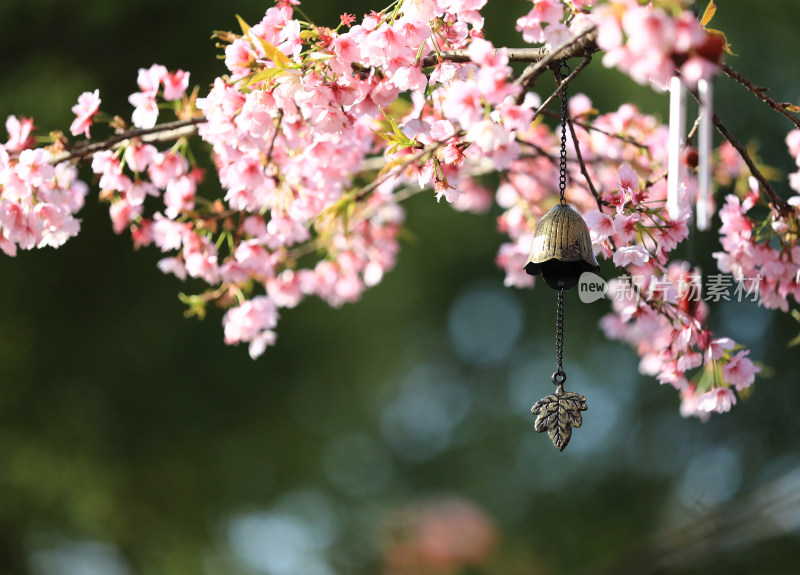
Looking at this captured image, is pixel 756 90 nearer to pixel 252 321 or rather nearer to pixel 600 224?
pixel 600 224

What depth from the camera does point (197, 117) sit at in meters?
1.58

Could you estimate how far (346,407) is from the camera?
476cm

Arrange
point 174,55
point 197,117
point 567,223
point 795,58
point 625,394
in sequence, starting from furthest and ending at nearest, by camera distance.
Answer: point 625,394
point 795,58
point 174,55
point 197,117
point 567,223

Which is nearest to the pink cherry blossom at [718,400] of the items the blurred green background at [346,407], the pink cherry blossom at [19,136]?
the pink cherry blossom at [19,136]

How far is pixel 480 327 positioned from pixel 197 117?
3.44 metres

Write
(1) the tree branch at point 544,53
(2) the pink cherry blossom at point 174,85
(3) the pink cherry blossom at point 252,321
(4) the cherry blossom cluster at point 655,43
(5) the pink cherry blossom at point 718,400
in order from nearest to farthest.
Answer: (4) the cherry blossom cluster at point 655,43 → (1) the tree branch at point 544,53 → (5) the pink cherry blossom at point 718,400 → (2) the pink cherry blossom at point 174,85 → (3) the pink cherry blossom at point 252,321

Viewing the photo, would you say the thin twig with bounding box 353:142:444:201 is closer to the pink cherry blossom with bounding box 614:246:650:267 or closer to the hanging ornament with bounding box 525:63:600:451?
the hanging ornament with bounding box 525:63:600:451

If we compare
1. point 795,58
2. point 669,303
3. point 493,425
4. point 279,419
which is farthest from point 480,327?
point 669,303

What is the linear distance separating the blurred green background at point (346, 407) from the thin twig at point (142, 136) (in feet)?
6.37

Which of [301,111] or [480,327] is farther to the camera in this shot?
[480,327]

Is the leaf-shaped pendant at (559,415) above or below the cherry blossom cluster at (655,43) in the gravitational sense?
below

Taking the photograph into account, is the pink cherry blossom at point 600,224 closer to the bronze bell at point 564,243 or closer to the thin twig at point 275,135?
the bronze bell at point 564,243

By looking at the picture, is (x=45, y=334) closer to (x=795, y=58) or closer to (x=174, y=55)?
(x=174, y=55)

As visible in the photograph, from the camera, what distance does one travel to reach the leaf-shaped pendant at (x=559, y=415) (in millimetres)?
1290
